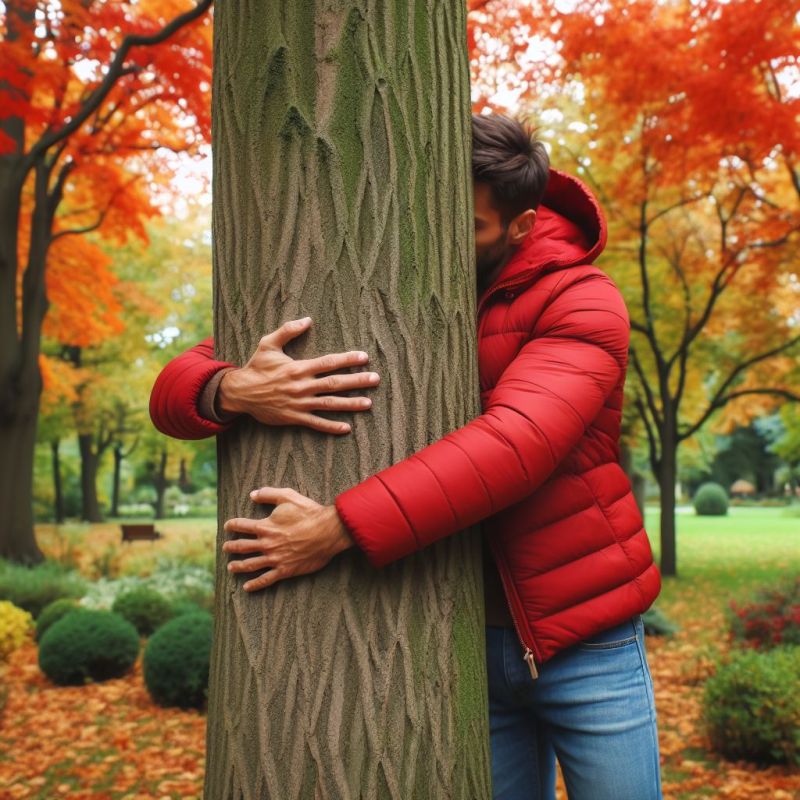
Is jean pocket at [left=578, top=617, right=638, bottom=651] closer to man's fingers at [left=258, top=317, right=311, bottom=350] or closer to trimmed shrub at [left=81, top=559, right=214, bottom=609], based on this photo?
man's fingers at [left=258, top=317, right=311, bottom=350]

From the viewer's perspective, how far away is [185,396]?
5.80 feet

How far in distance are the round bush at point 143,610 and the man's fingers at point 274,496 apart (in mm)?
7659

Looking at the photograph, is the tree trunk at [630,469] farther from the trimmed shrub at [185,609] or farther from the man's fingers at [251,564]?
the man's fingers at [251,564]

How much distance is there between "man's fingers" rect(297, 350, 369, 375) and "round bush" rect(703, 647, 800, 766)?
4370 millimetres

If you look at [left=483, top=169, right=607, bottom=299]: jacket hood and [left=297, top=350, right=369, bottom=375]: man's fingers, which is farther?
[left=483, top=169, right=607, bottom=299]: jacket hood

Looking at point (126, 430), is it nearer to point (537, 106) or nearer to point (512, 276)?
point (537, 106)

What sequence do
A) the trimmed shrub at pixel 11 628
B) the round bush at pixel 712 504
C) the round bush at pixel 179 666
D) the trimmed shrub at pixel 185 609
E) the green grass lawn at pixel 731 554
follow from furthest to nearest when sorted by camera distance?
→ the round bush at pixel 712 504
the green grass lawn at pixel 731 554
the trimmed shrub at pixel 11 628
the trimmed shrub at pixel 185 609
the round bush at pixel 179 666

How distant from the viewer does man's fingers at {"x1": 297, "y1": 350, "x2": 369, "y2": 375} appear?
1.64 meters

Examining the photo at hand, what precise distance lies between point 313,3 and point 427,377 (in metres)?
0.85

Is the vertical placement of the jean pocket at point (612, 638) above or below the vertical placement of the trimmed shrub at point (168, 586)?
above

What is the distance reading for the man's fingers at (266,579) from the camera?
1.61 metres

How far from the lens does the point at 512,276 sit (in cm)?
189

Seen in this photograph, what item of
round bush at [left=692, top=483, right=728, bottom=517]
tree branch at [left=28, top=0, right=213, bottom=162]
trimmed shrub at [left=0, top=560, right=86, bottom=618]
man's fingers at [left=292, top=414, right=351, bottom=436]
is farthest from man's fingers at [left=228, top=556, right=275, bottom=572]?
round bush at [left=692, top=483, right=728, bottom=517]

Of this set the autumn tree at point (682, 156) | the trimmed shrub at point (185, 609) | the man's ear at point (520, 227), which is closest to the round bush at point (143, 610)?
the trimmed shrub at point (185, 609)
